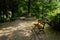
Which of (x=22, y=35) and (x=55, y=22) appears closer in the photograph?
(x=22, y=35)

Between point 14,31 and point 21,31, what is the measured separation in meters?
0.32

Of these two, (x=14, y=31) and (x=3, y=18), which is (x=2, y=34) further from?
(x=3, y=18)

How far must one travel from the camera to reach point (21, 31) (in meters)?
6.45

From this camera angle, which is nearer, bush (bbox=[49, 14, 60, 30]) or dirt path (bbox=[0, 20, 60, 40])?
dirt path (bbox=[0, 20, 60, 40])

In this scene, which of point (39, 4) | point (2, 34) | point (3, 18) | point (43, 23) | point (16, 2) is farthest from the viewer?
point (39, 4)

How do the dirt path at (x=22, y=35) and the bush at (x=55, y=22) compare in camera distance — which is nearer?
the dirt path at (x=22, y=35)

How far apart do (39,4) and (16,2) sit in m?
2.02

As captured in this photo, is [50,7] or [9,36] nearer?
[9,36]

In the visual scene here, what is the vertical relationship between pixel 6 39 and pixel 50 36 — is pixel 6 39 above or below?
above

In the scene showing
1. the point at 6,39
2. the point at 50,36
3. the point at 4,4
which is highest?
the point at 4,4

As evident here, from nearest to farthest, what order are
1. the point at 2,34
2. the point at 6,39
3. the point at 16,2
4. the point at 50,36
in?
the point at 6,39
the point at 2,34
the point at 50,36
the point at 16,2

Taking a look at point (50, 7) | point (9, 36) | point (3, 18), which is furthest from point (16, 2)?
point (9, 36)

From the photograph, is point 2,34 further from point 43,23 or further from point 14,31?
point 43,23

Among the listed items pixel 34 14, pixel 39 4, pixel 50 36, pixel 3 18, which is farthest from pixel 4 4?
pixel 50 36
